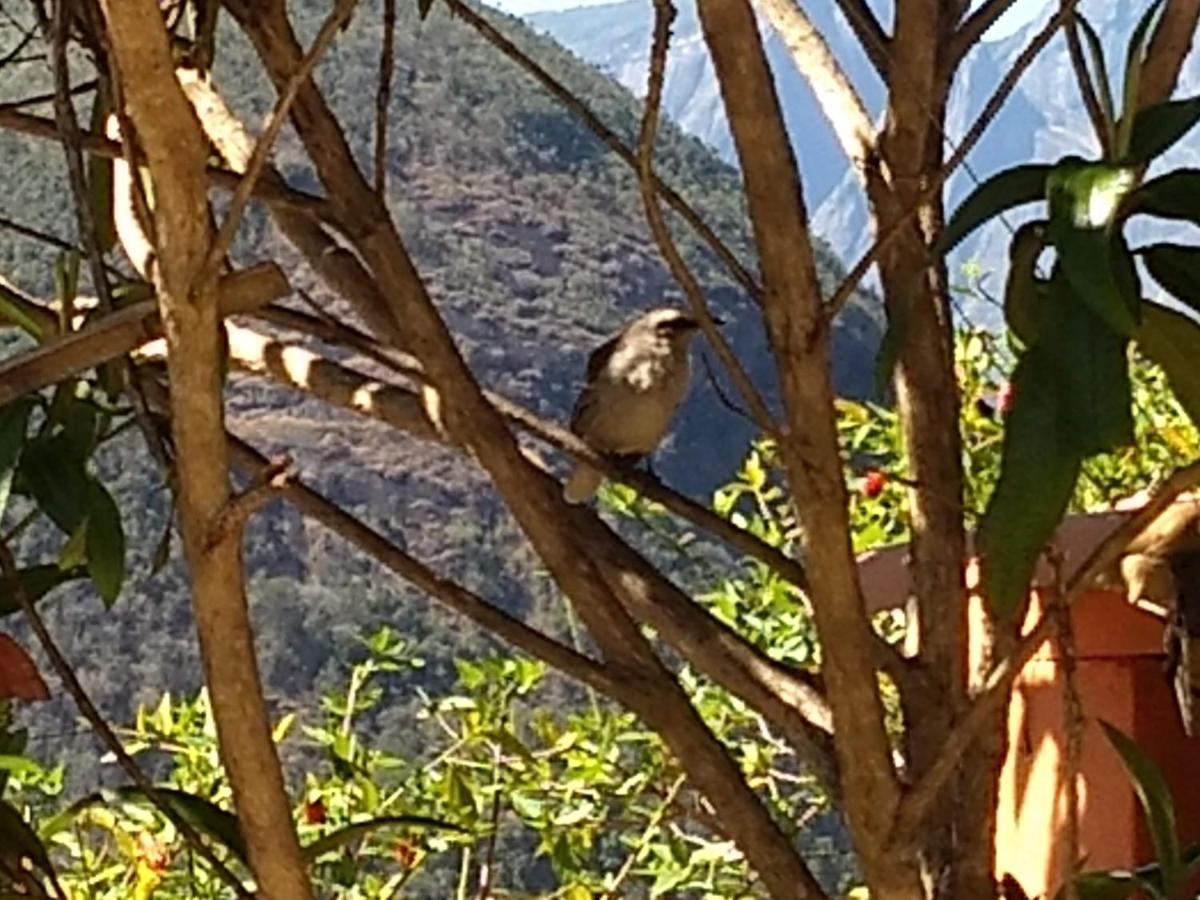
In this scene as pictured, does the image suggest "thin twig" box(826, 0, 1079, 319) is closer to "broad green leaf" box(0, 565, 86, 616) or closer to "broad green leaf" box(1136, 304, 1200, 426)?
"broad green leaf" box(1136, 304, 1200, 426)

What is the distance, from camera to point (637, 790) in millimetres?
2133

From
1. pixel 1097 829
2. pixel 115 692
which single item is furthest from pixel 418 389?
pixel 115 692

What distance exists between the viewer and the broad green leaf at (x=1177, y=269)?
82 cm

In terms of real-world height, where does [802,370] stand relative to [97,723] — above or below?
above

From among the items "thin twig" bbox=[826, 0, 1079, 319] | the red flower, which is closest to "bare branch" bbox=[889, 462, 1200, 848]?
"thin twig" bbox=[826, 0, 1079, 319]

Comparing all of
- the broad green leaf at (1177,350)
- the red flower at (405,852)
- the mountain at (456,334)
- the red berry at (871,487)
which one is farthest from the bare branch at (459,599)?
the red flower at (405,852)

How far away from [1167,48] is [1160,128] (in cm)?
25

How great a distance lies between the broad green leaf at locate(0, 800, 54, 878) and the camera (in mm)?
912

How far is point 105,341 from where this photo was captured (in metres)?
0.74

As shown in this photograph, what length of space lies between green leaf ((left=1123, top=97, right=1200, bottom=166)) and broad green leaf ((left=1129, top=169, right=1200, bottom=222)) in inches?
0.5

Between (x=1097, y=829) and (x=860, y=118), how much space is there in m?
0.48

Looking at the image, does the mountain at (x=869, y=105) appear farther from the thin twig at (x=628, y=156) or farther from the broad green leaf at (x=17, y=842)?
the broad green leaf at (x=17, y=842)

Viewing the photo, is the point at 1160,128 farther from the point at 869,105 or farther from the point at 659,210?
the point at 869,105

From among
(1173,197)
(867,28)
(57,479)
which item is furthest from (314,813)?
(1173,197)
